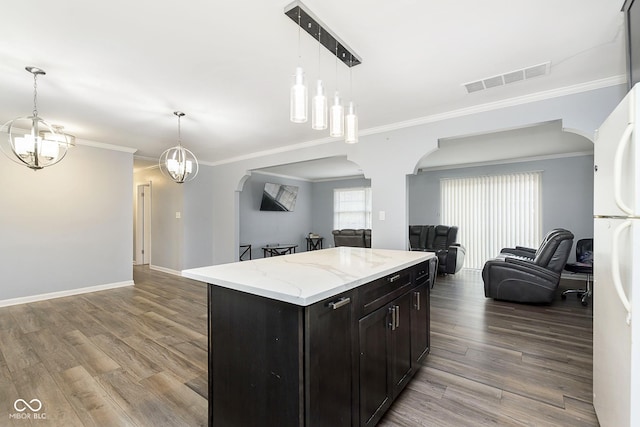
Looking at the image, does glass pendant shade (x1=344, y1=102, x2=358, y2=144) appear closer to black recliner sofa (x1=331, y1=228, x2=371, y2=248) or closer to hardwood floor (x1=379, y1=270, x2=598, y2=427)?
hardwood floor (x1=379, y1=270, x2=598, y2=427)

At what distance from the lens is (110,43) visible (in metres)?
2.07

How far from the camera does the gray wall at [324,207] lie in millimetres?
8766

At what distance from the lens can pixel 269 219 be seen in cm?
771

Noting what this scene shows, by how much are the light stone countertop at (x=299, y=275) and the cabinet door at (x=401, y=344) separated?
0.26 meters

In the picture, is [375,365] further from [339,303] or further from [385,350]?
[339,303]

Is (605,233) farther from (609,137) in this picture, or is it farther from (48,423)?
(48,423)

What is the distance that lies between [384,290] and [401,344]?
0.46 meters

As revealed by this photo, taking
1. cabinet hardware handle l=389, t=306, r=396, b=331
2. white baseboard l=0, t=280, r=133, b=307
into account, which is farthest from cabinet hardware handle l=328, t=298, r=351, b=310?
white baseboard l=0, t=280, r=133, b=307

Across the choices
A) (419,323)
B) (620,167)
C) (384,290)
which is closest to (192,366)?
(384,290)

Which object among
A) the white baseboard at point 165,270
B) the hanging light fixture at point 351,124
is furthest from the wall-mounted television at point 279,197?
the hanging light fixture at point 351,124

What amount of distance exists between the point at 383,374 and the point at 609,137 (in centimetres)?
174

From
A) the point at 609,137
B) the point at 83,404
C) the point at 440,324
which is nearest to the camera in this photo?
the point at 609,137

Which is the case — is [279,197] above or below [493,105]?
below

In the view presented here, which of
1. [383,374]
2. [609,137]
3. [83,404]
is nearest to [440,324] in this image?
[383,374]
